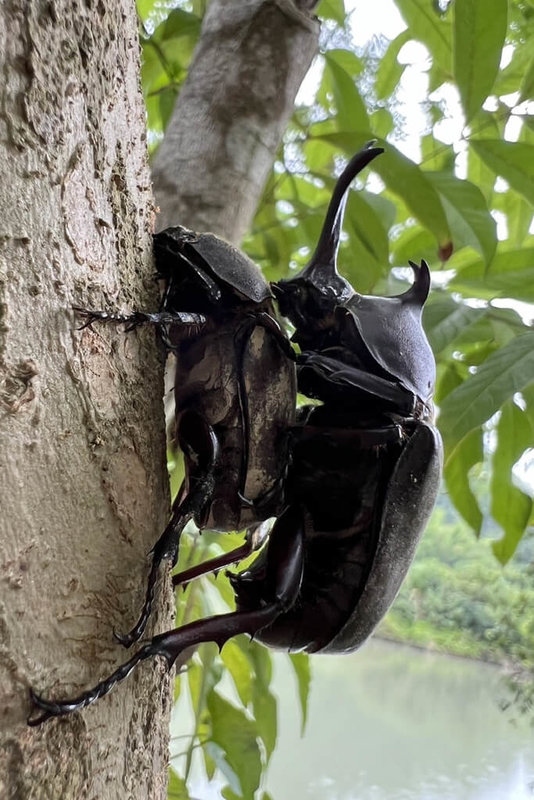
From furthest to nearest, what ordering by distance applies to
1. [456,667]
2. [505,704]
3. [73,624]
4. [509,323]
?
1. [456,667]
2. [505,704]
3. [509,323]
4. [73,624]

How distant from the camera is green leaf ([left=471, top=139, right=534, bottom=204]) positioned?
1.02 meters

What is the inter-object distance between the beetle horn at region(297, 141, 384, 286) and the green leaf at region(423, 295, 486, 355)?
0.75 feet

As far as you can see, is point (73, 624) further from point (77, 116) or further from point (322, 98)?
point (322, 98)

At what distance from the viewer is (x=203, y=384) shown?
62 centimetres

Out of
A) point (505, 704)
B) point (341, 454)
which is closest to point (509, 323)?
point (341, 454)

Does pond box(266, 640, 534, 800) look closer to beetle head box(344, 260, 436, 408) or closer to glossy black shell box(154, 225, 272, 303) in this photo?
beetle head box(344, 260, 436, 408)

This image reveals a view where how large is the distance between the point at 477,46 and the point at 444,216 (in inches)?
9.1

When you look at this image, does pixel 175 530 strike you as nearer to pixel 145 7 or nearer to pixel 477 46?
pixel 477 46

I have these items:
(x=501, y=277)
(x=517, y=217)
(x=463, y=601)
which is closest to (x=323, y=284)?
(x=501, y=277)

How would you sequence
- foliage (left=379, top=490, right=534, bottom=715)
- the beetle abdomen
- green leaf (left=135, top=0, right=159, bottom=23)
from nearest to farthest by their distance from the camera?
the beetle abdomen → green leaf (left=135, top=0, right=159, bottom=23) → foliage (left=379, top=490, right=534, bottom=715)

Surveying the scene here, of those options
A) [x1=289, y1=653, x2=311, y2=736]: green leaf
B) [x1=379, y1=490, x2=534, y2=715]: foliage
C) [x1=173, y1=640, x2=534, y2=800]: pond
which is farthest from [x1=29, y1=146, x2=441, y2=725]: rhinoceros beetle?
[x1=379, y1=490, x2=534, y2=715]: foliage

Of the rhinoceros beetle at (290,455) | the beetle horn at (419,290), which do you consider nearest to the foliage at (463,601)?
the beetle horn at (419,290)

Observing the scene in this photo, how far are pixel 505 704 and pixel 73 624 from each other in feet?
7.54

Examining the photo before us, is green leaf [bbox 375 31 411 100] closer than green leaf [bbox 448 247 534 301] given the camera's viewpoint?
No
